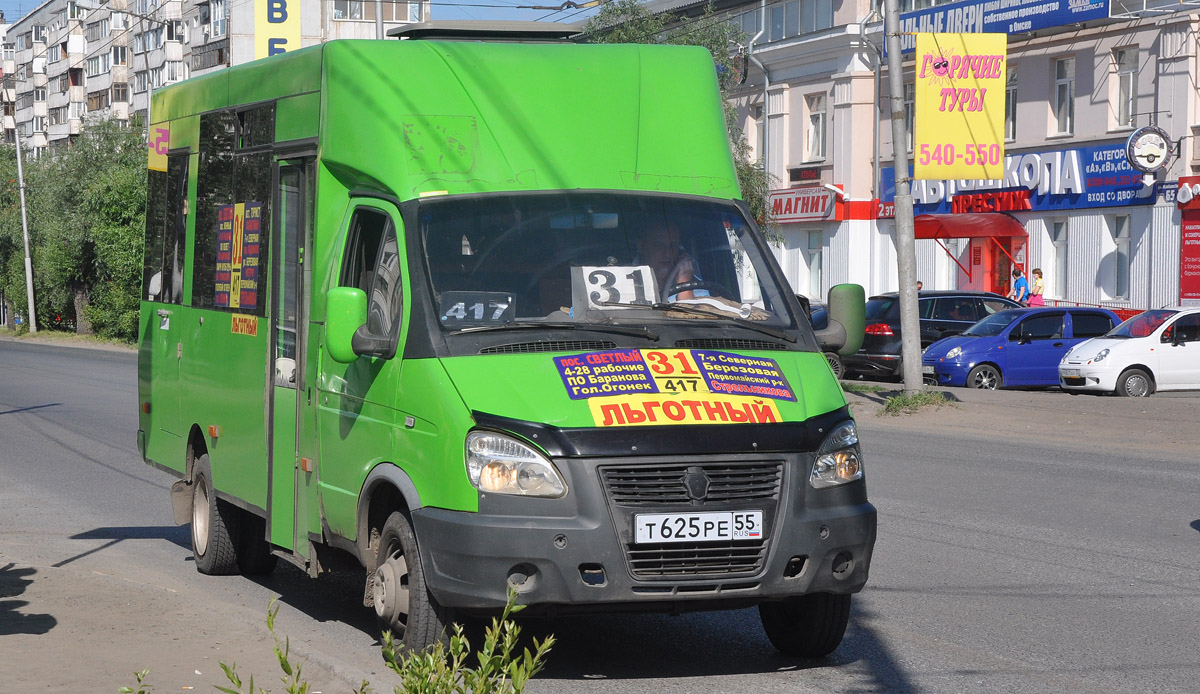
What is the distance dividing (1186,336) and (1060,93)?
13.9m

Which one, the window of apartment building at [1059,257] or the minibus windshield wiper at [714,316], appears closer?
the minibus windshield wiper at [714,316]

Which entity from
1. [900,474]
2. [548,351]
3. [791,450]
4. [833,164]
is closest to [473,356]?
[548,351]

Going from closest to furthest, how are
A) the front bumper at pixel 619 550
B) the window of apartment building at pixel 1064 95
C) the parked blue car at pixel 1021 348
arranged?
the front bumper at pixel 619 550, the parked blue car at pixel 1021 348, the window of apartment building at pixel 1064 95

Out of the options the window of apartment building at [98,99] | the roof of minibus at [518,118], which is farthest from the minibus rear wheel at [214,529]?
the window of apartment building at [98,99]

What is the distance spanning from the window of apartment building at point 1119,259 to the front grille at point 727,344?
29713 mm

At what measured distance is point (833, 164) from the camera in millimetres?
42625

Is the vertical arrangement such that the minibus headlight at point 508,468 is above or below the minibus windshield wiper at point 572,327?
below

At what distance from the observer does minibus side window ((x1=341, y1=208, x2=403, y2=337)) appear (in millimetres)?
6438

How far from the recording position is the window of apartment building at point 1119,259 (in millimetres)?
33969

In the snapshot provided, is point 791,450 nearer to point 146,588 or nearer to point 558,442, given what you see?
point 558,442

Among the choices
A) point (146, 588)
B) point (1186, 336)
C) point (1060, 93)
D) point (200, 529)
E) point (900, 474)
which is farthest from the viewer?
point (1060, 93)

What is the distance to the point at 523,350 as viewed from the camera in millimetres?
5953

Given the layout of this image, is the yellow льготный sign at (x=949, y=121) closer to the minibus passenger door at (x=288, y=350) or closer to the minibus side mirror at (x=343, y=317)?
the minibus passenger door at (x=288, y=350)

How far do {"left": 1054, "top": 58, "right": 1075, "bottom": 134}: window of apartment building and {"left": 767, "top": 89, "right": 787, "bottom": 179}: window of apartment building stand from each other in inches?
397
